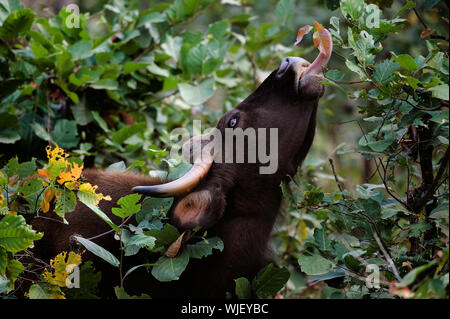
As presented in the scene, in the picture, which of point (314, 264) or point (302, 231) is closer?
point (314, 264)

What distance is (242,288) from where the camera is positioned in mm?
3016

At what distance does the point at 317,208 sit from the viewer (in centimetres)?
320

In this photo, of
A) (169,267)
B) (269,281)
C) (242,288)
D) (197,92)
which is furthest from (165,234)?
(197,92)

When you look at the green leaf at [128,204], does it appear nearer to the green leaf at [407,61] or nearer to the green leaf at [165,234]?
the green leaf at [165,234]

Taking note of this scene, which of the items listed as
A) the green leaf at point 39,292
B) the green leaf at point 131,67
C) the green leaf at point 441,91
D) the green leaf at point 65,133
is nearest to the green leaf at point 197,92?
the green leaf at point 131,67

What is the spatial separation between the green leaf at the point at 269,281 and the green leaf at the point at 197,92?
219 cm

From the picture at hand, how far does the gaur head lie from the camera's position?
3516mm

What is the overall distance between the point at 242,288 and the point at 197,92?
2447 millimetres

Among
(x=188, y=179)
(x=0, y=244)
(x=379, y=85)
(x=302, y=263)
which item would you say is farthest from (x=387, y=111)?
(x=0, y=244)

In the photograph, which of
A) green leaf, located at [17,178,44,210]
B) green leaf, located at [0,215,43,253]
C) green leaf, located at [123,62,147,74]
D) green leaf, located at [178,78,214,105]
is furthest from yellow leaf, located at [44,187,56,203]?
green leaf, located at [123,62,147,74]

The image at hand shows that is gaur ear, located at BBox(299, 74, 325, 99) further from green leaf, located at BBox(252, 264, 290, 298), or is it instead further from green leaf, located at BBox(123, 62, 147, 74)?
green leaf, located at BBox(123, 62, 147, 74)

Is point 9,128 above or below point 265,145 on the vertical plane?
below

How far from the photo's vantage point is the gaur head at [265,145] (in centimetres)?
352

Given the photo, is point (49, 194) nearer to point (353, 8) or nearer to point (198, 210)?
point (198, 210)
